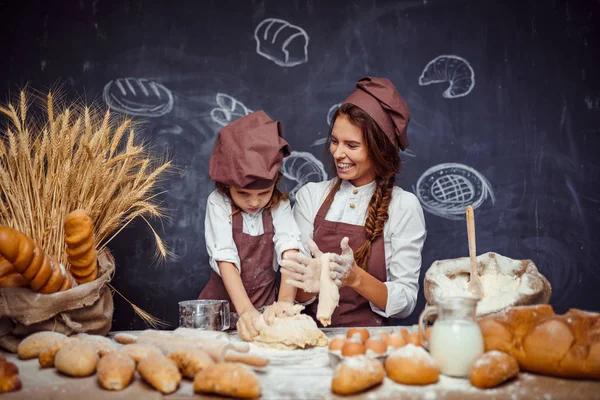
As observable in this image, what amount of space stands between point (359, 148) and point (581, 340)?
1411 mm

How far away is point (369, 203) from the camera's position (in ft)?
9.16

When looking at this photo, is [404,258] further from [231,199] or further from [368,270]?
[231,199]

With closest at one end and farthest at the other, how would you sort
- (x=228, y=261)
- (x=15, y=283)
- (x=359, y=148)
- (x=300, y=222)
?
(x=15, y=283) → (x=228, y=261) → (x=359, y=148) → (x=300, y=222)

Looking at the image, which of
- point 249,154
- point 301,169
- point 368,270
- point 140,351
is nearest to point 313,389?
point 140,351

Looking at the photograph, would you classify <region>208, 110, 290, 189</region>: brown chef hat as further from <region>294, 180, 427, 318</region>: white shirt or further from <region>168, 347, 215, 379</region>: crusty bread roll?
<region>168, 347, 215, 379</region>: crusty bread roll

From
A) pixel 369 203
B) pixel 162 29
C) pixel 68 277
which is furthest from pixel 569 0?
pixel 68 277

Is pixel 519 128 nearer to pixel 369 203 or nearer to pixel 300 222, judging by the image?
pixel 369 203

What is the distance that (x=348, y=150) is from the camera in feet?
8.79

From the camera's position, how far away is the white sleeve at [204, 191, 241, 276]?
249cm

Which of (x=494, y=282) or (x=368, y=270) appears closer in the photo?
(x=494, y=282)

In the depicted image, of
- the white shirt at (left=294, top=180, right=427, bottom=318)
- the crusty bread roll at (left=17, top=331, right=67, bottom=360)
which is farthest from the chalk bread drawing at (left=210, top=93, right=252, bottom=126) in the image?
the crusty bread roll at (left=17, top=331, right=67, bottom=360)

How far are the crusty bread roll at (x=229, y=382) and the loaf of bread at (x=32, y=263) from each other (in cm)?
73

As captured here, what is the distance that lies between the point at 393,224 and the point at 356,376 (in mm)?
1427

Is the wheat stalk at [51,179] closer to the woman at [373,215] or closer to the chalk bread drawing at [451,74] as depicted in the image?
the woman at [373,215]
